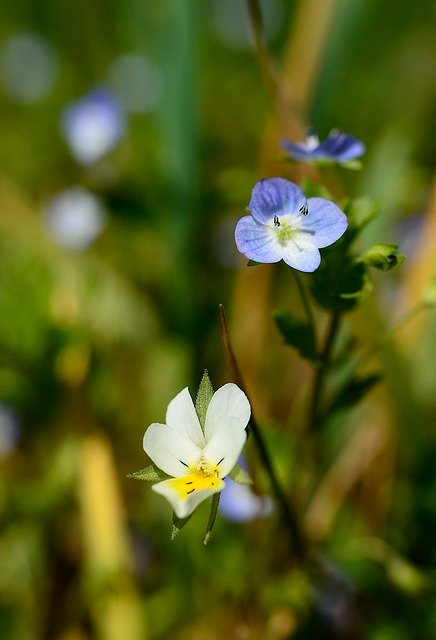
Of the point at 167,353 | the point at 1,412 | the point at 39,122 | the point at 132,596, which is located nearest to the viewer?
the point at 132,596

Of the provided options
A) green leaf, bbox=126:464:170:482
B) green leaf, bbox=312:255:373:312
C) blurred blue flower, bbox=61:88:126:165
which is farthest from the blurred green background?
green leaf, bbox=126:464:170:482

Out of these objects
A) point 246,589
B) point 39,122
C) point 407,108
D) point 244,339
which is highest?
point 39,122

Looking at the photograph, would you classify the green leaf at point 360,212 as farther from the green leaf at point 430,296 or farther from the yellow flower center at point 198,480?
the yellow flower center at point 198,480

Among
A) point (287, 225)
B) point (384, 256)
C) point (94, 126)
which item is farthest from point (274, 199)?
point (94, 126)

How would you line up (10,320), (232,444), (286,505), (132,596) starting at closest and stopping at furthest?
(232,444), (286,505), (132,596), (10,320)

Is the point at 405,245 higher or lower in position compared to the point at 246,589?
higher

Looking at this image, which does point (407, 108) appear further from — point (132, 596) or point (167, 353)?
point (132, 596)

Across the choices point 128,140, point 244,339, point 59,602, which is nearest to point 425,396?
point 244,339

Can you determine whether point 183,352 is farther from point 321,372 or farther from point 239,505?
point 321,372
